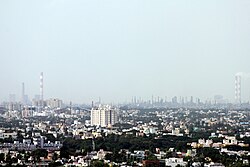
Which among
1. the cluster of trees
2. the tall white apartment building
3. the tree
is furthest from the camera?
the tall white apartment building

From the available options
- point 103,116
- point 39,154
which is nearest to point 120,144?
point 39,154

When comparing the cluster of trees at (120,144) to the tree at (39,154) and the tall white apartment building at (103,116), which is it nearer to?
the tree at (39,154)

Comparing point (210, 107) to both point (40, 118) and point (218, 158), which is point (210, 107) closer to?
point (40, 118)

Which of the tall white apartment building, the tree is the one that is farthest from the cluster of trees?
the tall white apartment building

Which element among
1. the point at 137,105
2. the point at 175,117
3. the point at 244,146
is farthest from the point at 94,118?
the point at 244,146

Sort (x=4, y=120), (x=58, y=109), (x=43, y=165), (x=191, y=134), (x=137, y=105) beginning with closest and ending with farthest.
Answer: (x=43, y=165), (x=191, y=134), (x=4, y=120), (x=58, y=109), (x=137, y=105)

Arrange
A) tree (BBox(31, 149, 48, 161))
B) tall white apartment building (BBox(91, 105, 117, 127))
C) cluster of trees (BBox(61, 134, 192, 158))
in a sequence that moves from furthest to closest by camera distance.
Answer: tall white apartment building (BBox(91, 105, 117, 127)) → cluster of trees (BBox(61, 134, 192, 158)) → tree (BBox(31, 149, 48, 161))

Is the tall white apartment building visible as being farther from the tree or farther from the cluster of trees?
the tree

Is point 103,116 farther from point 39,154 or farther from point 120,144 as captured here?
point 39,154
